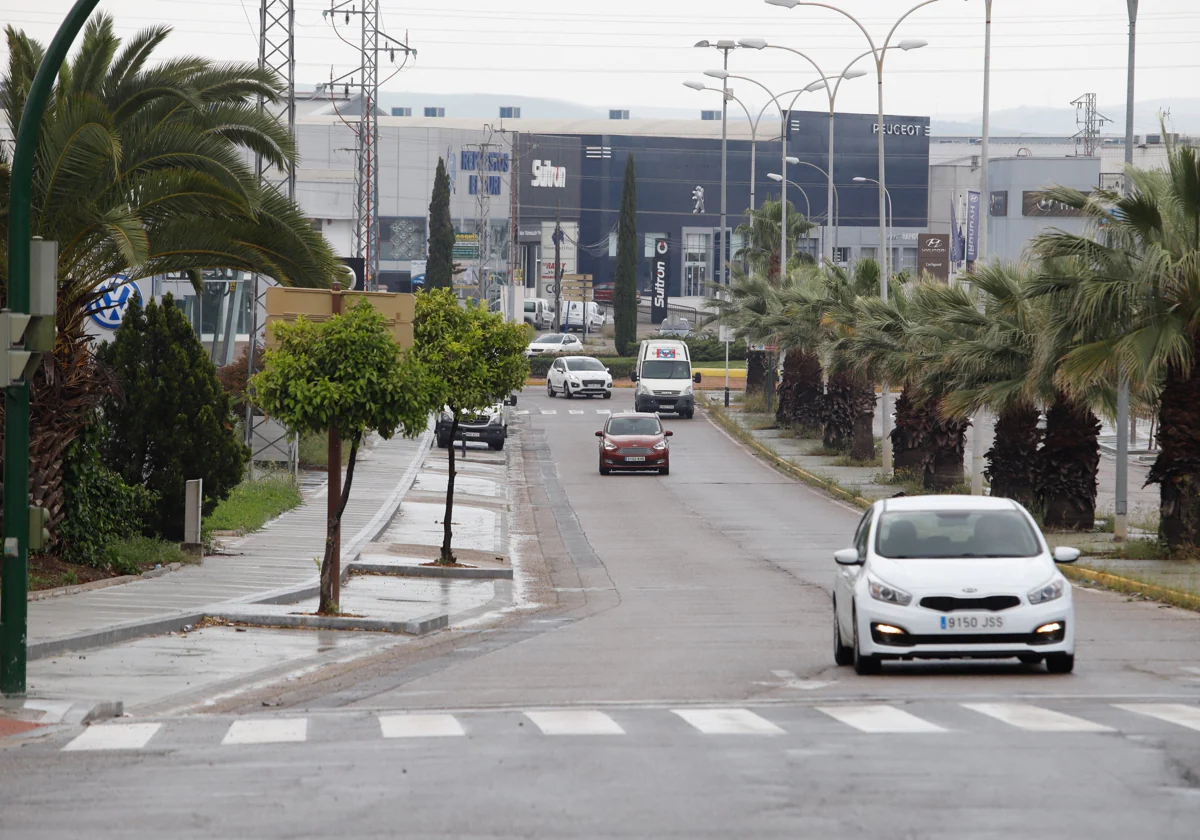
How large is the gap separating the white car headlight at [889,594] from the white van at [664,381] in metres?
49.1

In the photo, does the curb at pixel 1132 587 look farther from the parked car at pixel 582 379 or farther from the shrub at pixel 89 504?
the parked car at pixel 582 379

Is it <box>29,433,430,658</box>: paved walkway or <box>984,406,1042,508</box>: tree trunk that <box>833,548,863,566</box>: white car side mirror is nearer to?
<box>29,433,430,658</box>: paved walkway

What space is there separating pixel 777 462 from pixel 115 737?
127ft

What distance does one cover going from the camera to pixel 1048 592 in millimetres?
13359

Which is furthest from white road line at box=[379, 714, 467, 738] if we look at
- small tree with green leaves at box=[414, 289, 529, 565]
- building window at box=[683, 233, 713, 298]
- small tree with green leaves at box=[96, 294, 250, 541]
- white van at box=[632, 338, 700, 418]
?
building window at box=[683, 233, 713, 298]

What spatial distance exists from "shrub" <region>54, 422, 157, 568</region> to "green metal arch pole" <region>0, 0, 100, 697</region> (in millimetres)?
7879

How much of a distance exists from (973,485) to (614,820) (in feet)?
89.4

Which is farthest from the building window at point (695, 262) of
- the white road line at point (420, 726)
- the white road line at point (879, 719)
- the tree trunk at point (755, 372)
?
the white road line at point (420, 726)

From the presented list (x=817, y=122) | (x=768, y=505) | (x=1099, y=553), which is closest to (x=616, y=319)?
(x=817, y=122)

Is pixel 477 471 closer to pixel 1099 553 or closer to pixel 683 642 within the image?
pixel 1099 553

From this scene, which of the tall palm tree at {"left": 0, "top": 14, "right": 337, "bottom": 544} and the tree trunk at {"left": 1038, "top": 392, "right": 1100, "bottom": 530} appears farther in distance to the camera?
the tree trunk at {"left": 1038, "top": 392, "right": 1100, "bottom": 530}

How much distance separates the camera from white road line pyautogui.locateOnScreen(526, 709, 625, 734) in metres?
10.6

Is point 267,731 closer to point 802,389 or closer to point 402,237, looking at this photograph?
point 802,389

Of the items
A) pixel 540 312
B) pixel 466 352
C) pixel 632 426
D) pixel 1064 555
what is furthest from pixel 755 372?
pixel 1064 555
